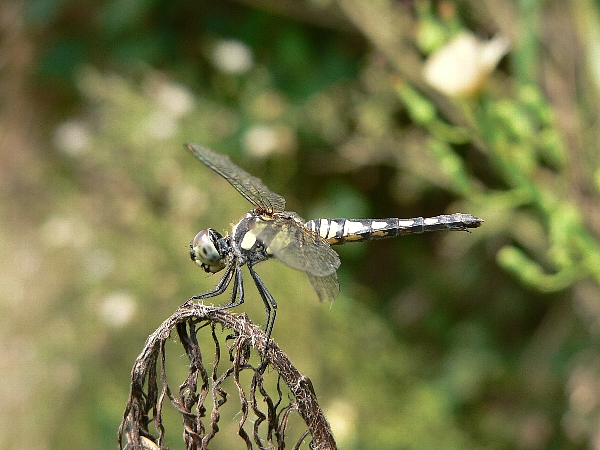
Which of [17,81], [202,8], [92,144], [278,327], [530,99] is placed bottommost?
[530,99]

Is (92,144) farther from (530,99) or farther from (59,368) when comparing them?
(530,99)

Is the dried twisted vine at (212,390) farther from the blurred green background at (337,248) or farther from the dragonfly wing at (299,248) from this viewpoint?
the blurred green background at (337,248)

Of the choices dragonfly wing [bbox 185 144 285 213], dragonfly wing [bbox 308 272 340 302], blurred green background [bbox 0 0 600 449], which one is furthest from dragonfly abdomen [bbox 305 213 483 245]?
blurred green background [bbox 0 0 600 449]

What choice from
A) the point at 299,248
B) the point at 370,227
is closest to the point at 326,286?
the point at 299,248

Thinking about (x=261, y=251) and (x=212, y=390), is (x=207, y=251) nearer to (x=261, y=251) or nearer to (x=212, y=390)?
(x=261, y=251)

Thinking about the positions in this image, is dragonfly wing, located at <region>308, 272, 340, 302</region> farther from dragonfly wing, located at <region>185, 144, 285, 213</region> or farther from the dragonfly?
dragonfly wing, located at <region>185, 144, 285, 213</region>

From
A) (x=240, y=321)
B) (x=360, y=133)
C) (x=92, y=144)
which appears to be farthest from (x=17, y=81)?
(x=240, y=321)

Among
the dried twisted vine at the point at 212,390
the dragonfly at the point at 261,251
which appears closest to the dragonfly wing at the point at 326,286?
the dragonfly at the point at 261,251
